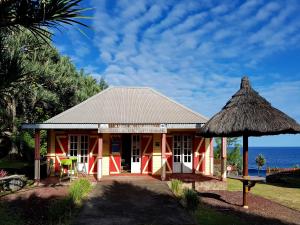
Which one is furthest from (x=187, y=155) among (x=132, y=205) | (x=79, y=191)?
(x=79, y=191)

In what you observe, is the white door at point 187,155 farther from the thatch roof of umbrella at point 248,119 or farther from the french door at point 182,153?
the thatch roof of umbrella at point 248,119

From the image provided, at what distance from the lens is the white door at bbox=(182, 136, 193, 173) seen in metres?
18.7

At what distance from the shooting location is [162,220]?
9.98 meters

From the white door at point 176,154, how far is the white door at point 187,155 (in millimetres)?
207

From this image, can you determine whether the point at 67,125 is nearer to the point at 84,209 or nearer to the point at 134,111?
the point at 134,111

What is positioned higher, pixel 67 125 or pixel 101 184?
pixel 67 125

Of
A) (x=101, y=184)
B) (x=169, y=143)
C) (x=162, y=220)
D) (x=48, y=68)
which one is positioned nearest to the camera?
(x=162, y=220)

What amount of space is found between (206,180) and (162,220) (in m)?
6.51

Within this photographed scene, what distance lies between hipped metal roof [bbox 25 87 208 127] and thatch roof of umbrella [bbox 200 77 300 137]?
4.30m

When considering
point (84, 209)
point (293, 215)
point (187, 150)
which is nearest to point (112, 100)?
point (187, 150)

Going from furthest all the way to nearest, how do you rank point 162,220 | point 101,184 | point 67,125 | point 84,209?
1. point 67,125
2. point 101,184
3. point 84,209
4. point 162,220

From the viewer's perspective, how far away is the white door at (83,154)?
1827 centimetres

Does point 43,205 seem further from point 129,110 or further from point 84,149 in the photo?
point 129,110

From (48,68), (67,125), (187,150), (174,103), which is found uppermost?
(48,68)
